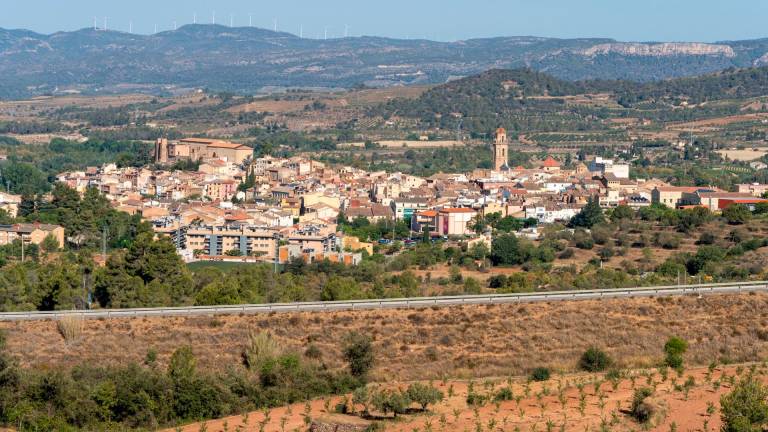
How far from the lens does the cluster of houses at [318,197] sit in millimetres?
44969

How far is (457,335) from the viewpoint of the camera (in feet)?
78.6

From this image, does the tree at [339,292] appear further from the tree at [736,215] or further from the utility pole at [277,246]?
the tree at [736,215]

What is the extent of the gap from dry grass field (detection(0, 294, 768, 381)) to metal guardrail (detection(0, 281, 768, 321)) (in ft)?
0.85

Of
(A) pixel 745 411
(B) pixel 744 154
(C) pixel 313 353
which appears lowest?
(C) pixel 313 353

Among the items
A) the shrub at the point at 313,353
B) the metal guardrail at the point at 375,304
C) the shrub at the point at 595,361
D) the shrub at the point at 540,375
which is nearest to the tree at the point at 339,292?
the metal guardrail at the point at 375,304

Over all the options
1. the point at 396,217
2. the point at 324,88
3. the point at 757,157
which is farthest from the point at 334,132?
the point at 324,88

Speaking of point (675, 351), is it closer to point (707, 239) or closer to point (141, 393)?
point (141, 393)

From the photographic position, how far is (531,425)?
18.1 meters

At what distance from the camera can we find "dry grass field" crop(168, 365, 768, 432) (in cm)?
1812

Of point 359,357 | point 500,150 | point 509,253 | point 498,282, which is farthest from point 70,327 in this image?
point 500,150

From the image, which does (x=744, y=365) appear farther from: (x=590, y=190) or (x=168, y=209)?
(x=590, y=190)

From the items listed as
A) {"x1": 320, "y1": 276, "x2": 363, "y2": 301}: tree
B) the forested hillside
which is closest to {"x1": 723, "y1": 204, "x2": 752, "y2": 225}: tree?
{"x1": 320, "y1": 276, "x2": 363, "y2": 301}: tree

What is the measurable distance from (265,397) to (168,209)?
32041 mm

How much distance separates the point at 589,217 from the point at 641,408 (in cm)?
3080
